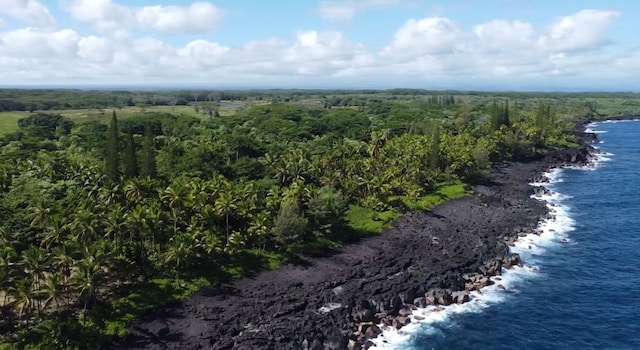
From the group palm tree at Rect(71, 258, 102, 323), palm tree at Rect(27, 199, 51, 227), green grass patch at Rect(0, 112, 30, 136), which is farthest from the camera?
green grass patch at Rect(0, 112, 30, 136)

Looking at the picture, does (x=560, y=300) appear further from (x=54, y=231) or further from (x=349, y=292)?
(x=54, y=231)

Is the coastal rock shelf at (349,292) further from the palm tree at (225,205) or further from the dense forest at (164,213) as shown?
the palm tree at (225,205)

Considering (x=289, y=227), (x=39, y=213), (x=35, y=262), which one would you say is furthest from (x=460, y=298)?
(x=39, y=213)

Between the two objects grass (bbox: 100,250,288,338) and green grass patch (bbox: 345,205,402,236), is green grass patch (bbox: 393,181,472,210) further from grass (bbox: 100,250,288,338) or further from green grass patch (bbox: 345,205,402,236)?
grass (bbox: 100,250,288,338)

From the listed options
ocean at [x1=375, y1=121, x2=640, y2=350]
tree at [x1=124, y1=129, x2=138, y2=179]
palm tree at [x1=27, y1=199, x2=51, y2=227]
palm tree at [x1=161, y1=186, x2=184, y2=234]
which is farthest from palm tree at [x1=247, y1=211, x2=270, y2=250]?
tree at [x1=124, y1=129, x2=138, y2=179]

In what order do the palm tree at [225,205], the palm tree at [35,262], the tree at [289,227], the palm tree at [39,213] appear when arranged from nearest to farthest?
the palm tree at [35,262]
the palm tree at [39,213]
the palm tree at [225,205]
the tree at [289,227]

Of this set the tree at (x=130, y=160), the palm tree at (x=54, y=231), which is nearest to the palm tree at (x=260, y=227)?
the palm tree at (x=54, y=231)
